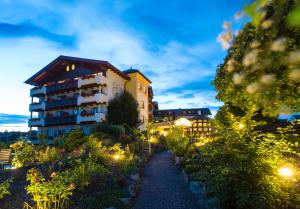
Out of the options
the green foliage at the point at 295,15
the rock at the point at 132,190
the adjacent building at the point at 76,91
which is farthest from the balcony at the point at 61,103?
the green foliage at the point at 295,15

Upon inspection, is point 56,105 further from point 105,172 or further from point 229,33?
point 229,33

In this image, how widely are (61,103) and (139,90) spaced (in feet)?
38.4

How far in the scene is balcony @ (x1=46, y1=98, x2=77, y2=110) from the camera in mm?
37094

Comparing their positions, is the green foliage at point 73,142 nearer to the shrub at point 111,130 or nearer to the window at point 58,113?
the shrub at point 111,130

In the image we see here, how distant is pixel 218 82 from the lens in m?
8.88

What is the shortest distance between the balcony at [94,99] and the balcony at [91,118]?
1774mm

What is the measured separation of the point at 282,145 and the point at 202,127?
43.2m

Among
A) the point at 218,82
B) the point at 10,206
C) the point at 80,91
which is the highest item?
the point at 80,91

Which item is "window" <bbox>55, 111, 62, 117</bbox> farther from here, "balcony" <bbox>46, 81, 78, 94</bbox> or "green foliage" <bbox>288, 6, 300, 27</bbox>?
"green foliage" <bbox>288, 6, 300, 27</bbox>

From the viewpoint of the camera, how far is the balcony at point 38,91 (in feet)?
134

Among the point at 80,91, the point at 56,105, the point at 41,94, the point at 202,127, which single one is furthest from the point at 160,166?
the point at 202,127

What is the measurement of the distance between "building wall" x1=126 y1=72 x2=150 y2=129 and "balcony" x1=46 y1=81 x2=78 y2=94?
7.95m

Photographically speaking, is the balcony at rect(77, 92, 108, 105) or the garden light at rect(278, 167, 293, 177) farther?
the balcony at rect(77, 92, 108, 105)

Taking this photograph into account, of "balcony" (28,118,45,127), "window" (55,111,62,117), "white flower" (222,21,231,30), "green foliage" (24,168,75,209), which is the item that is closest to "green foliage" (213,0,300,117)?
"white flower" (222,21,231,30)
